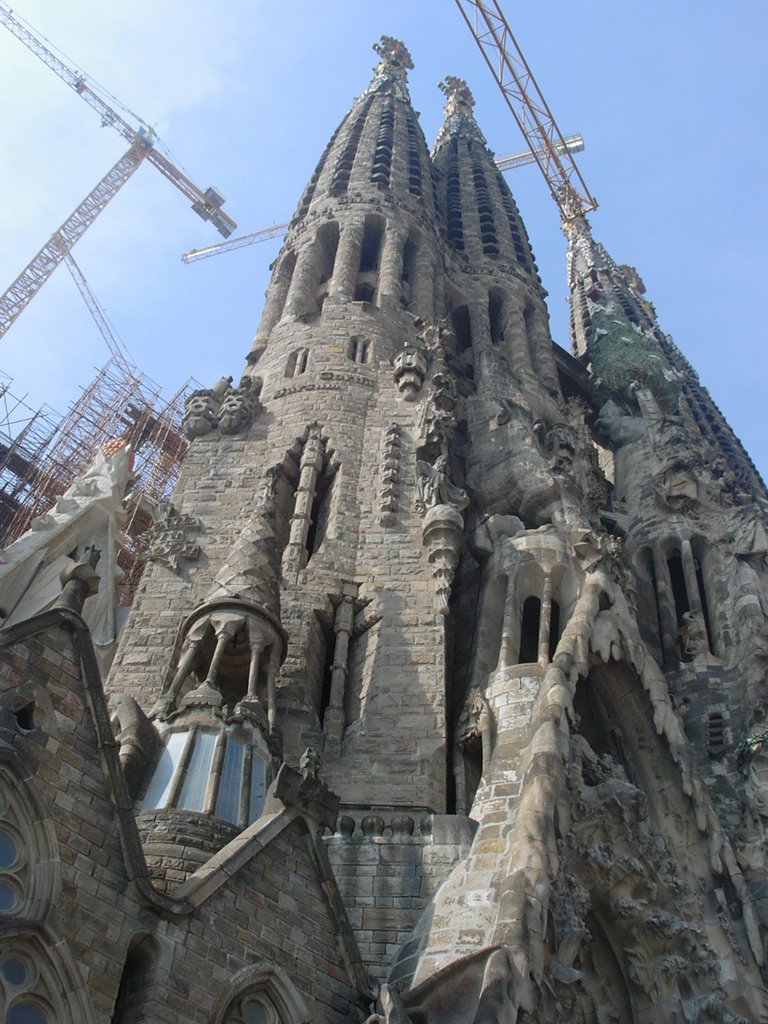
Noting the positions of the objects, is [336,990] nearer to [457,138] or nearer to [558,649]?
[558,649]

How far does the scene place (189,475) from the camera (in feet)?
66.7

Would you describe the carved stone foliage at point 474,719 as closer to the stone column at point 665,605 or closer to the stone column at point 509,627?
the stone column at point 509,627

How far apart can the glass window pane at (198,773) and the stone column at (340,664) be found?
7.80 ft

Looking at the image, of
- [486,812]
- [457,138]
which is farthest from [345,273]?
[457,138]

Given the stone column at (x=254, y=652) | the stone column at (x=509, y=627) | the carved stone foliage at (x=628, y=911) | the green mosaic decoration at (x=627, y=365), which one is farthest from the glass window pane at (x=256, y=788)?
the green mosaic decoration at (x=627, y=365)

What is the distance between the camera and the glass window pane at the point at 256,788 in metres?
12.6

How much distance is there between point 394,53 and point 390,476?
34037 millimetres

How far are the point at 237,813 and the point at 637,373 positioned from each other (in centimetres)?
2737

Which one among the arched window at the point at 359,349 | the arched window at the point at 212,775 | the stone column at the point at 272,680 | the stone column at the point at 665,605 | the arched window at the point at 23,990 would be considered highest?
the arched window at the point at 359,349

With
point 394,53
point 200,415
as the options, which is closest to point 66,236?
point 394,53

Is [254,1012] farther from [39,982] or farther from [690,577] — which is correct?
[690,577]

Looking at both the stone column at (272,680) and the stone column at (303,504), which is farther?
the stone column at (303,504)

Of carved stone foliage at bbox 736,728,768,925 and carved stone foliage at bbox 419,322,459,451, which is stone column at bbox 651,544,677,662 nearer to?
carved stone foliage at bbox 736,728,768,925

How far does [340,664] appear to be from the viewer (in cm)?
1631
